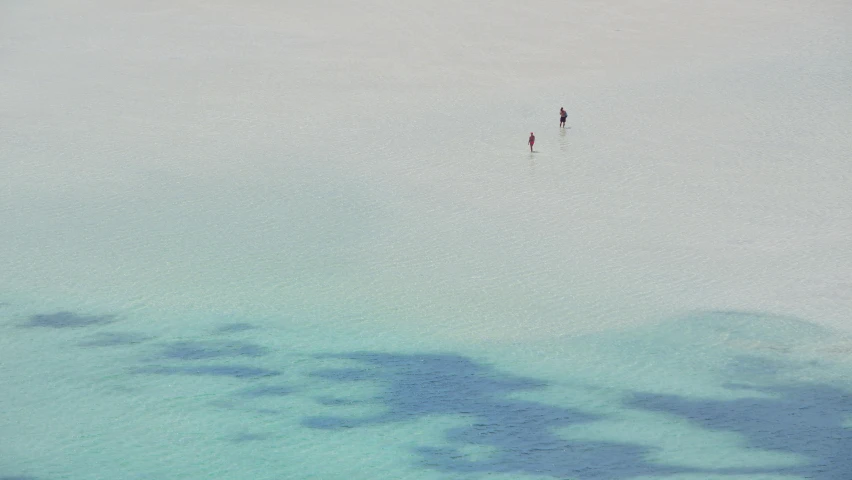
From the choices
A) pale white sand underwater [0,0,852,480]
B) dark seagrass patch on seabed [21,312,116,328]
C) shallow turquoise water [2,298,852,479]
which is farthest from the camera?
dark seagrass patch on seabed [21,312,116,328]

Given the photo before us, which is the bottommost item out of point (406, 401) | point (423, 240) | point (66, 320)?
point (406, 401)

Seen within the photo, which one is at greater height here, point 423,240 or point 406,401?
point 423,240

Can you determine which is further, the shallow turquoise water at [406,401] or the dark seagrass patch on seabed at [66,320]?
the dark seagrass patch on seabed at [66,320]

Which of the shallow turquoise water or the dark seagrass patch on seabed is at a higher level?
the dark seagrass patch on seabed

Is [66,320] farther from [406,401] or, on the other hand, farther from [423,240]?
[423,240]

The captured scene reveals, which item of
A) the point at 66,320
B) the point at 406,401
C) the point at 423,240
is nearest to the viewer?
the point at 406,401

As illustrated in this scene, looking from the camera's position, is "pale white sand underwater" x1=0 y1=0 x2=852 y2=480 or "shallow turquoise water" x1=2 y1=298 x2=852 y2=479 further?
"pale white sand underwater" x1=0 y1=0 x2=852 y2=480

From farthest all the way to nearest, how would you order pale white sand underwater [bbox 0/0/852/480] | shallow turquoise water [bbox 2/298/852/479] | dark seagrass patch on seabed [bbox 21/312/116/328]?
1. dark seagrass patch on seabed [bbox 21/312/116/328]
2. pale white sand underwater [bbox 0/0/852/480]
3. shallow turquoise water [bbox 2/298/852/479]

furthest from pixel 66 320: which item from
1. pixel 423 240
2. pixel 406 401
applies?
pixel 423 240
